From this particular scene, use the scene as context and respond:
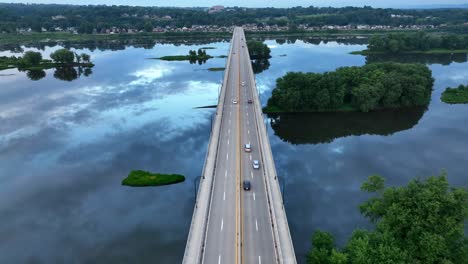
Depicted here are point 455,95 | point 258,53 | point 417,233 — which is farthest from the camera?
point 258,53

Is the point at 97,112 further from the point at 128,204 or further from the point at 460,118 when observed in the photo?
the point at 460,118

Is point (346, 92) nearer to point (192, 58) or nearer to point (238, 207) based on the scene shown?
point (238, 207)

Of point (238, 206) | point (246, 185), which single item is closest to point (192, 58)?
point (246, 185)

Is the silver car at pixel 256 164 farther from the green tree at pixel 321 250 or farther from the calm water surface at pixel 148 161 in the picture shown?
the green tree at pixel 321 250

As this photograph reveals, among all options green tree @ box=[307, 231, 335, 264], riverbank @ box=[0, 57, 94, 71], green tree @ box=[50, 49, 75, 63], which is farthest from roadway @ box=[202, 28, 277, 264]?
green tree @ box=[50, 49, 75, 63]

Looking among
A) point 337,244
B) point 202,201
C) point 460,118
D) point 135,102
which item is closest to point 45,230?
point 202,201

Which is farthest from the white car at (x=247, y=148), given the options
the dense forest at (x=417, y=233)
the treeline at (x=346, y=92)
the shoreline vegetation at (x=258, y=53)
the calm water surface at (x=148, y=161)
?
the shoreline vegetation at (x=258, y=53)
